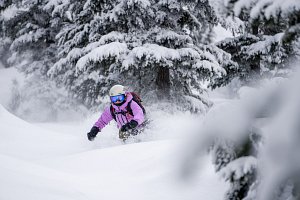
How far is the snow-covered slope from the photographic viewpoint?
9.62 ft

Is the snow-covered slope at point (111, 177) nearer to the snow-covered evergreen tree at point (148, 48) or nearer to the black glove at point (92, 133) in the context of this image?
the black glove at point (92, 133)

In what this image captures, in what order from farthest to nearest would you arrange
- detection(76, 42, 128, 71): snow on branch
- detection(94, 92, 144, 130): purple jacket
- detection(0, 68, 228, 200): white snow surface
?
1. detection(76, 42, 128, 71): snow on branch
2. detection(94, 92, 144, 130): purple jacket
3. detection(0, 68, 228, 200): white snow surface

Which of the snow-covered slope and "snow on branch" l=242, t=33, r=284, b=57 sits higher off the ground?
"snow on branch" l=242, t=33, r=284, b=57

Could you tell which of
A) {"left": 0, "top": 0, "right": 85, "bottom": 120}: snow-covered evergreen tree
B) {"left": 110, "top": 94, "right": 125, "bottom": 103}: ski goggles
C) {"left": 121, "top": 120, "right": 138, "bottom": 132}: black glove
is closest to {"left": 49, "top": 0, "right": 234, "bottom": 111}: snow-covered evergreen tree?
{"left": 110, "top": 94, "right": 125, "bottom": 103}: ski goggles

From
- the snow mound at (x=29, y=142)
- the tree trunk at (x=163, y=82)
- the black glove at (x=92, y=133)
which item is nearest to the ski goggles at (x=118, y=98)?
the black glove at (x=92, y=133)

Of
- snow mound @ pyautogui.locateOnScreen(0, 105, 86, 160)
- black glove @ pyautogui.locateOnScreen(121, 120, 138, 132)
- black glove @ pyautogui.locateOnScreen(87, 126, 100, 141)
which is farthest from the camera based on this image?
black glove @ pyautogui.locateOnScreen(87, 126, 100, 141)

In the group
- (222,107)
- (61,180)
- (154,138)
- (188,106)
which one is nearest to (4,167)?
(61,180)

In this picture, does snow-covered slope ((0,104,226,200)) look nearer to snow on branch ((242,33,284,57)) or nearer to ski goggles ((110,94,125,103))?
ski goggles ((110,94,125,103))

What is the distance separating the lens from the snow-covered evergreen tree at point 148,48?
972 centimetres

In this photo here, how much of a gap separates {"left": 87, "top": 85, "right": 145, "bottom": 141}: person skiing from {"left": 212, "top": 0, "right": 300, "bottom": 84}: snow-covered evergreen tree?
2.71 metres

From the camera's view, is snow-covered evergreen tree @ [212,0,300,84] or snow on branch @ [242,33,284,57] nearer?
snow-covered evergreen tree @ [212,0,300,84]

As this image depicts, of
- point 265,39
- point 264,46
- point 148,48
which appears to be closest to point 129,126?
point 264,46

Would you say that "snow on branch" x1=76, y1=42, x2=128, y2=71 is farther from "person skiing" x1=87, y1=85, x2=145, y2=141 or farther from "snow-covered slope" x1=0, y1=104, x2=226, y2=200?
"snow-covered slope" x1=0, y1=104, x2=226, y2=200

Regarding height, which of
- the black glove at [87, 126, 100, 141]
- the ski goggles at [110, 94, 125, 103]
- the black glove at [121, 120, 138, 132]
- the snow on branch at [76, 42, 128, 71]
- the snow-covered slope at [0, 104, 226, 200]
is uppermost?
the snow on branch at [76, 42, 128, 71]
